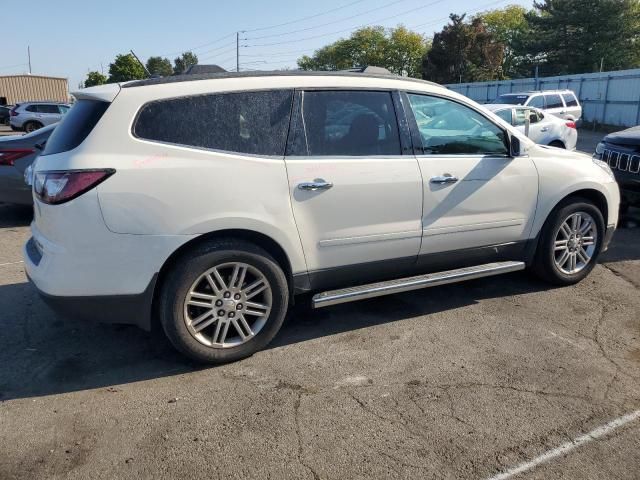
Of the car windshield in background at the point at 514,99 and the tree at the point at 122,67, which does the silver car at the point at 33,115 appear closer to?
the car windshield in background at the point at 514,99

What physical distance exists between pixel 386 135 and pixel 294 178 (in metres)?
0.86

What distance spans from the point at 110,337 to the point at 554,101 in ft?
66.8

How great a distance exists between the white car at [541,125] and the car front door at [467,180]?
771cm

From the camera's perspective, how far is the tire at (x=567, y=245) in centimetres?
479

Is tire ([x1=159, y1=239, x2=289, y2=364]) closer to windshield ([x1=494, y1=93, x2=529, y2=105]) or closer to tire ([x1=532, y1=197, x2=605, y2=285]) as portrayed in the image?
tire ([x1=532, y1=197, x2=605, y2=285])

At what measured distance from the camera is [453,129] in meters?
4.32

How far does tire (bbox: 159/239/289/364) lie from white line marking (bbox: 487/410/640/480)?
1745 mm

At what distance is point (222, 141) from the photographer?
138 inches

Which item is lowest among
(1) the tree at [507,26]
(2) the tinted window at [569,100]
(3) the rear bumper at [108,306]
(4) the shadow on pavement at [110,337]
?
(4) the shadow on pavement at [110,337]

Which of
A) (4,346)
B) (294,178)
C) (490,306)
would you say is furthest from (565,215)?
(4,346)

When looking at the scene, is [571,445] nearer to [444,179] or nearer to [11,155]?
[444,179]

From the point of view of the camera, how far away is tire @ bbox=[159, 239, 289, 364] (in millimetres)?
3387

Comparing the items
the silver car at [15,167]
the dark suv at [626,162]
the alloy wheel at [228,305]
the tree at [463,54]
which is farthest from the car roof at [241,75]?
the tree at [463,54]

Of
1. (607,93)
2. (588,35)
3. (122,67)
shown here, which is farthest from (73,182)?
(122,67)
